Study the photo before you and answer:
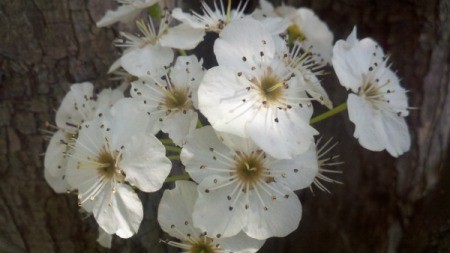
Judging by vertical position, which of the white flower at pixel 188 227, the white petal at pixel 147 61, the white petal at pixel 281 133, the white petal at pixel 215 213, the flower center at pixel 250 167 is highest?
the white petal at pixel 147 61

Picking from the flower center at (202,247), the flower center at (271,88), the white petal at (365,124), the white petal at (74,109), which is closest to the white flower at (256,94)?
the flower center at (271,88)

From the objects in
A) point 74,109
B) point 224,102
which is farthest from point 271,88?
point 74,109

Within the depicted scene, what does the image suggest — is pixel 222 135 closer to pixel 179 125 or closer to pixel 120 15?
pixel 179 125

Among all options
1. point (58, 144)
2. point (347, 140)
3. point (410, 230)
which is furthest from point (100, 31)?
point (410, 230)

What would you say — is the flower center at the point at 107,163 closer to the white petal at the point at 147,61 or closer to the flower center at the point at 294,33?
the white petal at the point at 147,61

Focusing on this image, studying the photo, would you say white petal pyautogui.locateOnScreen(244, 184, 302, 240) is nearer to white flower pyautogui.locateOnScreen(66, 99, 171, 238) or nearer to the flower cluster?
the flower cluster
